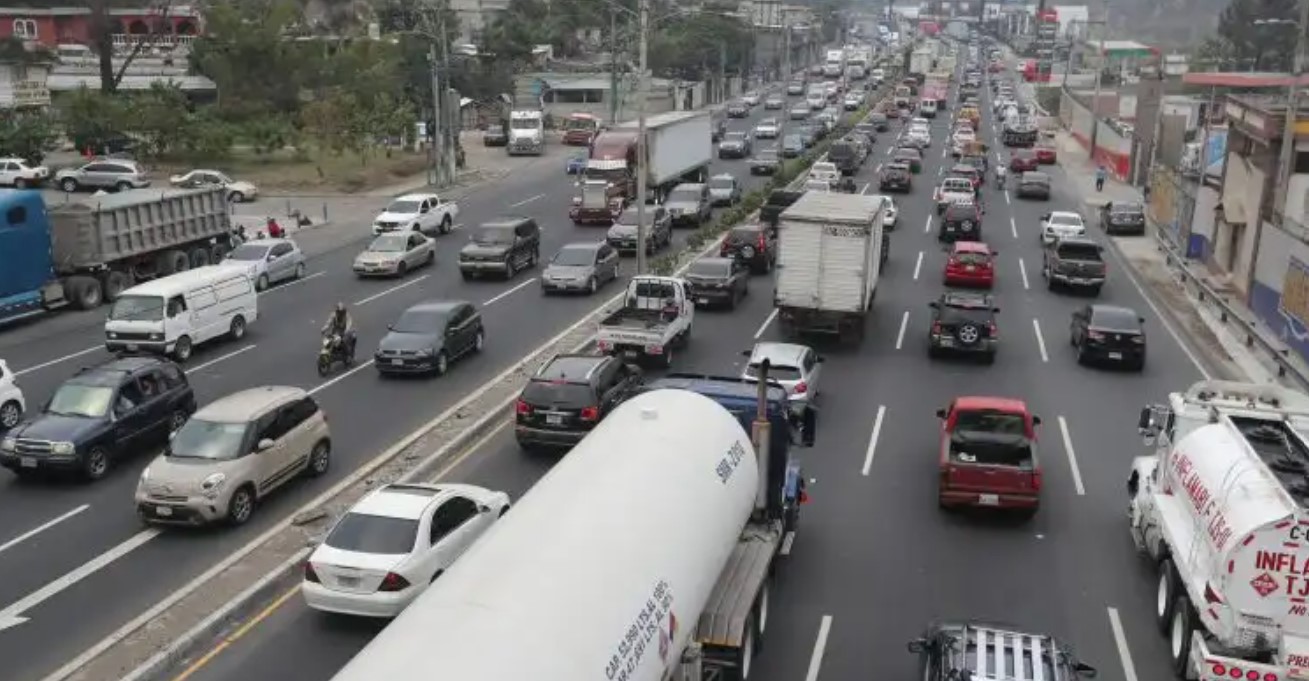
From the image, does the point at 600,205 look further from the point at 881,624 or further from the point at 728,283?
the point at 881,624

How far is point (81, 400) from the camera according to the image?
2058 centimetres

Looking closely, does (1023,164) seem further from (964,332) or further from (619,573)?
(619,573)

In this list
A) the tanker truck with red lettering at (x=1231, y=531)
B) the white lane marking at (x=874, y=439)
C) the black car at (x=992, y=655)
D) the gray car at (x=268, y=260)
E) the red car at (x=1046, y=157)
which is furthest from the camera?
the red car at (x=1046, y=157)

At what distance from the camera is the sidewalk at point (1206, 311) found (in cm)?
3011

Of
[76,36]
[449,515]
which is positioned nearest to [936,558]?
[449,515]

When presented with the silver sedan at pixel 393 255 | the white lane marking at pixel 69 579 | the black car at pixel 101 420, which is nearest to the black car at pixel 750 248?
the silver sedan at pixel 393 255

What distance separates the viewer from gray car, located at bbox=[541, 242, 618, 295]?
117ft

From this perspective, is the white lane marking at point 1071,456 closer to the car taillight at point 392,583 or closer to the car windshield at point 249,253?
the car taillight at point 392,583

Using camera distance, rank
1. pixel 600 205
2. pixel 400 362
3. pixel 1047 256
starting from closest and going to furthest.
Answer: pixel 400 362 < pixel 1047 256 < pixel 600 205

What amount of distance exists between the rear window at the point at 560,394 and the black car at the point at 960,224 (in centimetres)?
2844

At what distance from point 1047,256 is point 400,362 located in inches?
921

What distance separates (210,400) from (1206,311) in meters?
28.7

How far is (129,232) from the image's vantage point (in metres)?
35.4

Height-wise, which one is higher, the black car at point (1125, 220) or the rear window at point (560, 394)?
the rear window at point (560, 394)
